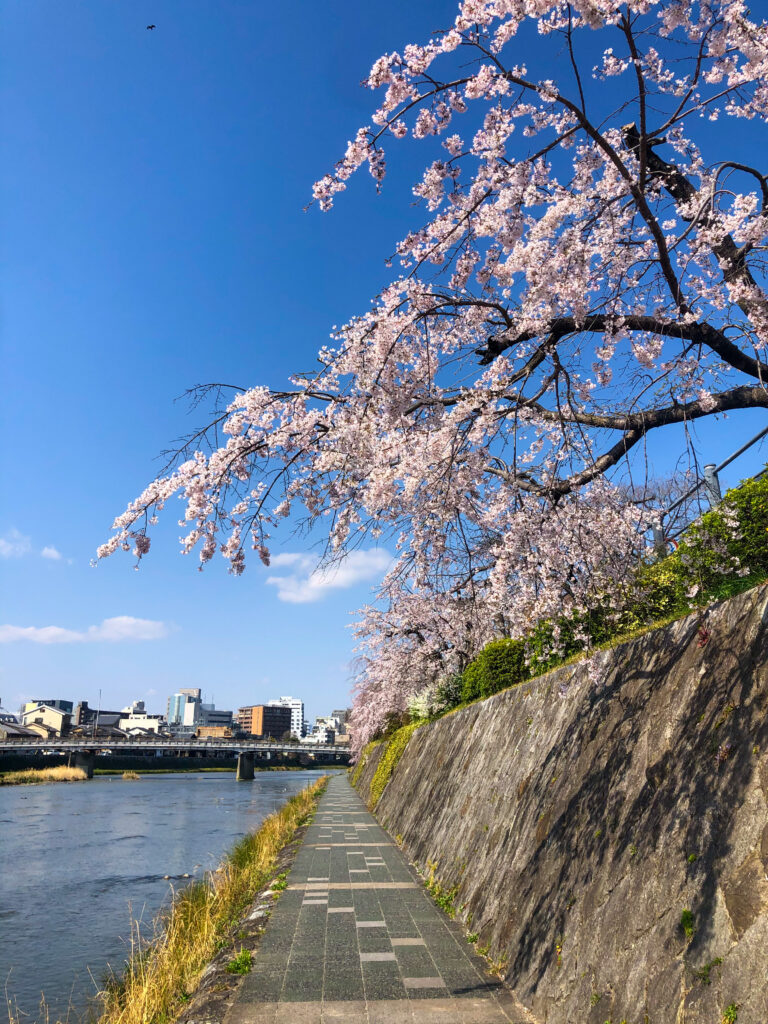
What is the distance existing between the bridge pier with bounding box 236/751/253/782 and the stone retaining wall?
80591 mm

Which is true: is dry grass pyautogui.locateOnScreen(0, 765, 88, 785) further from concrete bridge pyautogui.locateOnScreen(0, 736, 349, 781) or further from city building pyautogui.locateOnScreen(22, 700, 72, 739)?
city building pyautogui.locateOnScreen(22, 700, 72, 739)

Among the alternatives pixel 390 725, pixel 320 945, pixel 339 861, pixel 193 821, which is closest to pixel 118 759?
pixel 193 821

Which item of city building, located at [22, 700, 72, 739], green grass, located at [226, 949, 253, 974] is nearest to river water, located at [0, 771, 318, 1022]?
green grass, located at [226, 949, 253, 974]

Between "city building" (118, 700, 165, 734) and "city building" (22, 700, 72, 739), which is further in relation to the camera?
"city building" (118, 700, 165, 734)

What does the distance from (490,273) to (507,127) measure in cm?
117

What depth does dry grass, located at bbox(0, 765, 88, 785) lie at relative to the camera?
65.0 m

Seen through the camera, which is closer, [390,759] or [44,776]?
[390,759]

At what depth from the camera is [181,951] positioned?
7566 millimetres

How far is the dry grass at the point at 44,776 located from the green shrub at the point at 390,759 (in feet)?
173

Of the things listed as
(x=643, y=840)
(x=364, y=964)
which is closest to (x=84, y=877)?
(x=364, y=964)

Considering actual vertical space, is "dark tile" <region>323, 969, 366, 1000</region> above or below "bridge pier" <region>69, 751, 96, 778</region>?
above

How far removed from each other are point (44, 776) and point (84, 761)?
9969 millimetres

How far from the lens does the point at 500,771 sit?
9.09 metres

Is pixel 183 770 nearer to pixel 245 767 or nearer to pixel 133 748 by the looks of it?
pixel 133 748
